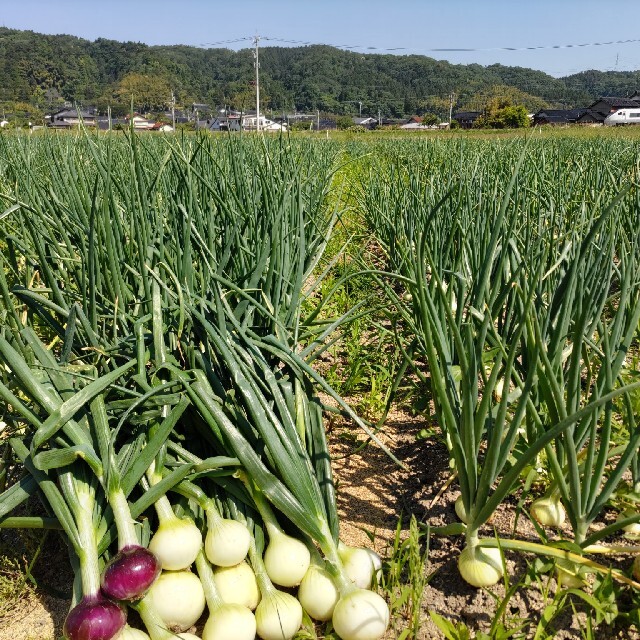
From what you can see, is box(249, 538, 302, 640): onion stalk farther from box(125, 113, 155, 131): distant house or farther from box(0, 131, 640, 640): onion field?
box(125, 113, 155, 131): distant house

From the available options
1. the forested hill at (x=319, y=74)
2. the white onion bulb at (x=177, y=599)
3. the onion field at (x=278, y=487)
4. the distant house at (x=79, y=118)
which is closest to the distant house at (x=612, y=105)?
the forested hill at (x=319, y=74)

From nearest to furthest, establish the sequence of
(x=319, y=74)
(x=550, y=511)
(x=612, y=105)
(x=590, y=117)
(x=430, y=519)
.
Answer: (x=550, y=511) < (x=430, y=519) < (x=590, y=117) < (x=612, y=105) < (x=319, y=74)

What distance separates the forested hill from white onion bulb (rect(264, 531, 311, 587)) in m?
51.4

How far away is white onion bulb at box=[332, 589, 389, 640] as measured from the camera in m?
1.04

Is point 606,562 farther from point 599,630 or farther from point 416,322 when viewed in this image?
point 416,322

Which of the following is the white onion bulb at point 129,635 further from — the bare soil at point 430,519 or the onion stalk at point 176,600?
the bare soil at point 430,519

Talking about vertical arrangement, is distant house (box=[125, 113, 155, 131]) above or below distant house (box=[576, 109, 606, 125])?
above

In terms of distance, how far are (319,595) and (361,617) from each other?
95mm

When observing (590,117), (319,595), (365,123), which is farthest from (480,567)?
(365,123)

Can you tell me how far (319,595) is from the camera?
1104mm

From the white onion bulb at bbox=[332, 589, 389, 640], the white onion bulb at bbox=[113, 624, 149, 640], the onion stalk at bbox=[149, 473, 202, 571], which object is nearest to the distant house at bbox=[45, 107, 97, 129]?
the onion stalk at bbox=[149, 473, 202, 571]

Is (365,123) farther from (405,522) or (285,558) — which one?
(285,558)

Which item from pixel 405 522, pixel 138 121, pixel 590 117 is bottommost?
pixel 590 117

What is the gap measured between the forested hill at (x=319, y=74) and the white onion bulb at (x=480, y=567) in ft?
169
